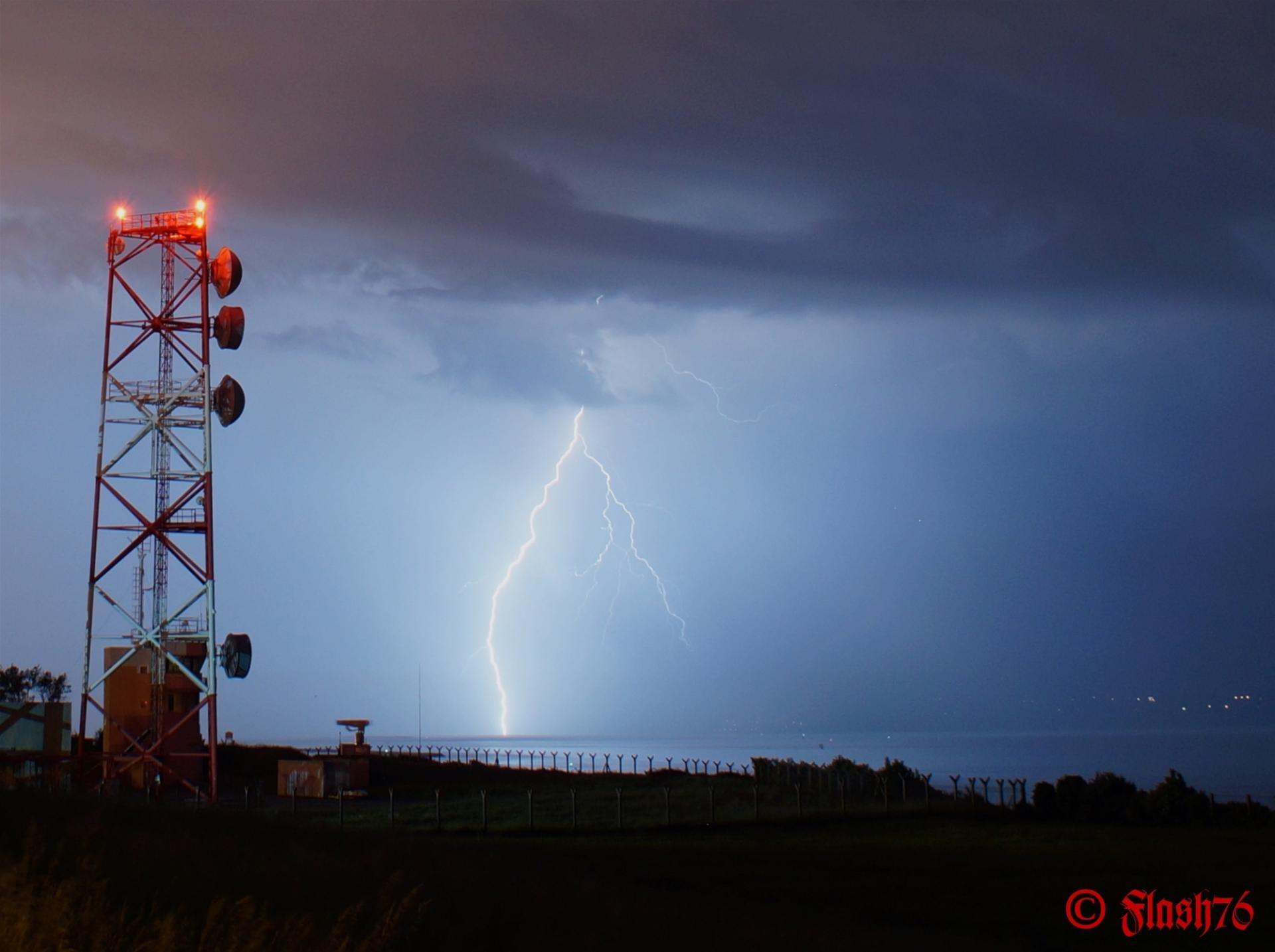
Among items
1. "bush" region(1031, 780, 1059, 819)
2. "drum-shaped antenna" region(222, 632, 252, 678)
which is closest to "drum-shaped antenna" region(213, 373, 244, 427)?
"drum-shaped antenna" region(222, 632, 252, 678)

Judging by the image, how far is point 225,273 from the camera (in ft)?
143

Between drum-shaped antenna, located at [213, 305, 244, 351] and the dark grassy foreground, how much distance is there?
76.0 ft

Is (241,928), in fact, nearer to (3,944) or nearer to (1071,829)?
(3,944)

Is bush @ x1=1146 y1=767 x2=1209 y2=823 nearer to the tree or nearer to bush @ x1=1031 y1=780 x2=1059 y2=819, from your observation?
bush @ x1=1031 y1=780 x2=1059 y2=819

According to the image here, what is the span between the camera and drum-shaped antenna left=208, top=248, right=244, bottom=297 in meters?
43.4

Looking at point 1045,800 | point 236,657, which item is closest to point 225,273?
point 236,657

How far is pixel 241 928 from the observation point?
26.4 ft

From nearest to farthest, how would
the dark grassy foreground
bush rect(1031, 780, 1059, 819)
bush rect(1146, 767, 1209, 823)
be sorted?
the dark grassy foreground
bush rect(1146, 767, 1209, 823)
bush rect(1031, 780, 1059, 819)

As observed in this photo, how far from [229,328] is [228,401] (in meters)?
2.53

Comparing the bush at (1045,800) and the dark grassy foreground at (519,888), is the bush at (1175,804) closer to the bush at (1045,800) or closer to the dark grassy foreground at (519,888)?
the bush at (1045,800)

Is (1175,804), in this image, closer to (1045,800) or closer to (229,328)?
(1045,800)

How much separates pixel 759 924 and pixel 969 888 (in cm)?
975

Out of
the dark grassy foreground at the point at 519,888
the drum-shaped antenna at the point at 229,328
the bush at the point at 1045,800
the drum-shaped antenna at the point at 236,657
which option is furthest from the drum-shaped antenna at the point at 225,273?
the bush at the point at 1045,800

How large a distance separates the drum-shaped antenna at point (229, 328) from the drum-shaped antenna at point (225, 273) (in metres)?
0.65
